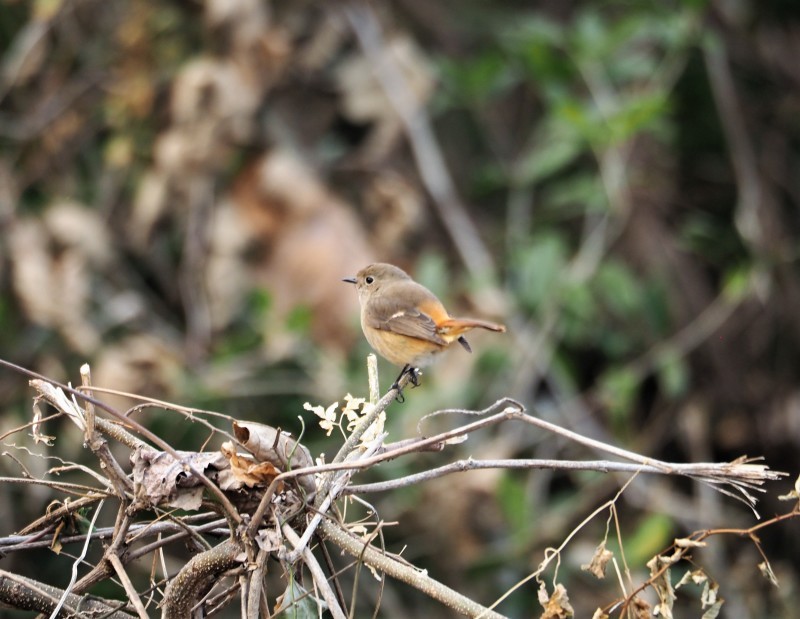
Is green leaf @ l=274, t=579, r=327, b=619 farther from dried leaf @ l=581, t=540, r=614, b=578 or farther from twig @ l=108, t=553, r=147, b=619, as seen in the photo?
dried leaf @ l=581, t=540, r=614, b=578

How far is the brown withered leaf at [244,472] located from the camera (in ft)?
5.52

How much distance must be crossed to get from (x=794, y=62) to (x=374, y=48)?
10.5ft

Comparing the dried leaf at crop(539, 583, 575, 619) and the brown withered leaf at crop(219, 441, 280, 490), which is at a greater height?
the brown withered leaf at crop(219, 441, 280, 490)

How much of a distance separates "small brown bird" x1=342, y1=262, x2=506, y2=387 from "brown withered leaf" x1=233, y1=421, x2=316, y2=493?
1654mm

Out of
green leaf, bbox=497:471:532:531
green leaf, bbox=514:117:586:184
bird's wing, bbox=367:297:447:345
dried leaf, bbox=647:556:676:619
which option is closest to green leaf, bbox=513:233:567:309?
green leaf, bbox=514:117:586:184

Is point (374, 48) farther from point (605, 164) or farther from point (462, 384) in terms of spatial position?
point (462, 384)

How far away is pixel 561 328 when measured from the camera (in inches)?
230

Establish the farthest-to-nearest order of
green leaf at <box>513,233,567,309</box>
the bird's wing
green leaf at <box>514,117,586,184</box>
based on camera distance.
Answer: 1. green leaf at <box>514,117,586,184</box>
2. green leaf at <box>513,233,567,309</box>
3. the bird's wing

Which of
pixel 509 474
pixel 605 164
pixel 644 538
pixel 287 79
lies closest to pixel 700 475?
pixel 644 538

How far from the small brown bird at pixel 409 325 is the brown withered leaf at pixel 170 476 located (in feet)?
5.57

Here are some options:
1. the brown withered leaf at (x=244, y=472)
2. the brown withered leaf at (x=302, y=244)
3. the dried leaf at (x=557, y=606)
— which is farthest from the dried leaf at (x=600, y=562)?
the brown withered leaf at (x=302, y=244)

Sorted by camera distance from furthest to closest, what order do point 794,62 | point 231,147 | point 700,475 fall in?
point 794,62 → point 231,147 → point 700,475

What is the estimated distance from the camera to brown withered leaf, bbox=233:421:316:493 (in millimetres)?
1686

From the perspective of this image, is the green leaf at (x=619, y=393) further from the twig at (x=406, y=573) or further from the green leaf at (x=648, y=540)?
the twig at (x=406, y=573)
